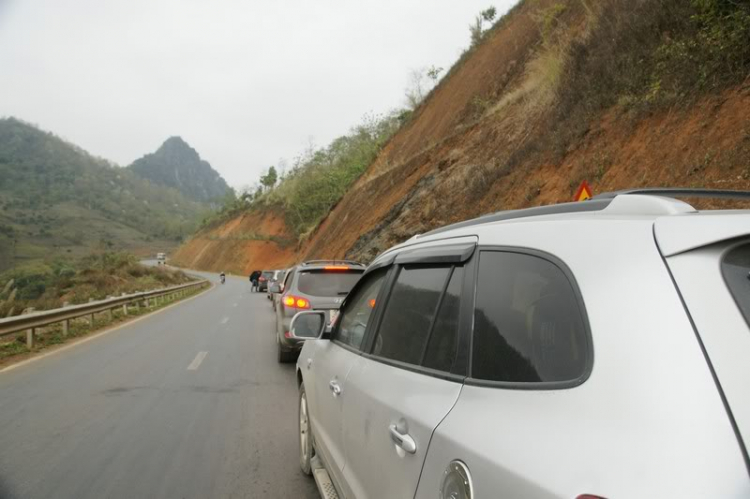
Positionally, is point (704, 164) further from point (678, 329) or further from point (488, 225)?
point (678, 329)

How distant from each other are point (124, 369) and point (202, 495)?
5.54 metres

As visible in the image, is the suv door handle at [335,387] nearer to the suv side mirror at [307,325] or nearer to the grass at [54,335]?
the suv side mirror at [307,325]

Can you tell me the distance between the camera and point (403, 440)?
6.57ft

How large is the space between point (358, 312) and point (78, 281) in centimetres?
2872

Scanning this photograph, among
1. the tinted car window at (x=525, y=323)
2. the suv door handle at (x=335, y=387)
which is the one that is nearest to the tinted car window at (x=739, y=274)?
the tinted car window at (x=525, y=323)

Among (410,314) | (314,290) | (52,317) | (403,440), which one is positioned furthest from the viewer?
(52,317)

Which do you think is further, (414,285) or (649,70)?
(649,70)

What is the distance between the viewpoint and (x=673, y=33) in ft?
37.8

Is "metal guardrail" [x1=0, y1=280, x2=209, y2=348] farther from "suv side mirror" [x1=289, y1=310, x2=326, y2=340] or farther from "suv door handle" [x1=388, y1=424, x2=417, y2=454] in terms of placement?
"suv door handle" [x1=388, y1=424, x2=417, y2=454]

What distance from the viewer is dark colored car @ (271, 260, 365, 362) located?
8.97 meters

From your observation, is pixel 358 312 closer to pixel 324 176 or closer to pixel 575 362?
pixel 575 362

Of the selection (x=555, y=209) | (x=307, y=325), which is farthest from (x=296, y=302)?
(x=555, y=209)

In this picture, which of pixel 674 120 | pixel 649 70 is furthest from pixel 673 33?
pixel 674 120

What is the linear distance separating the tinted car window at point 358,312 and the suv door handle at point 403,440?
110cm
